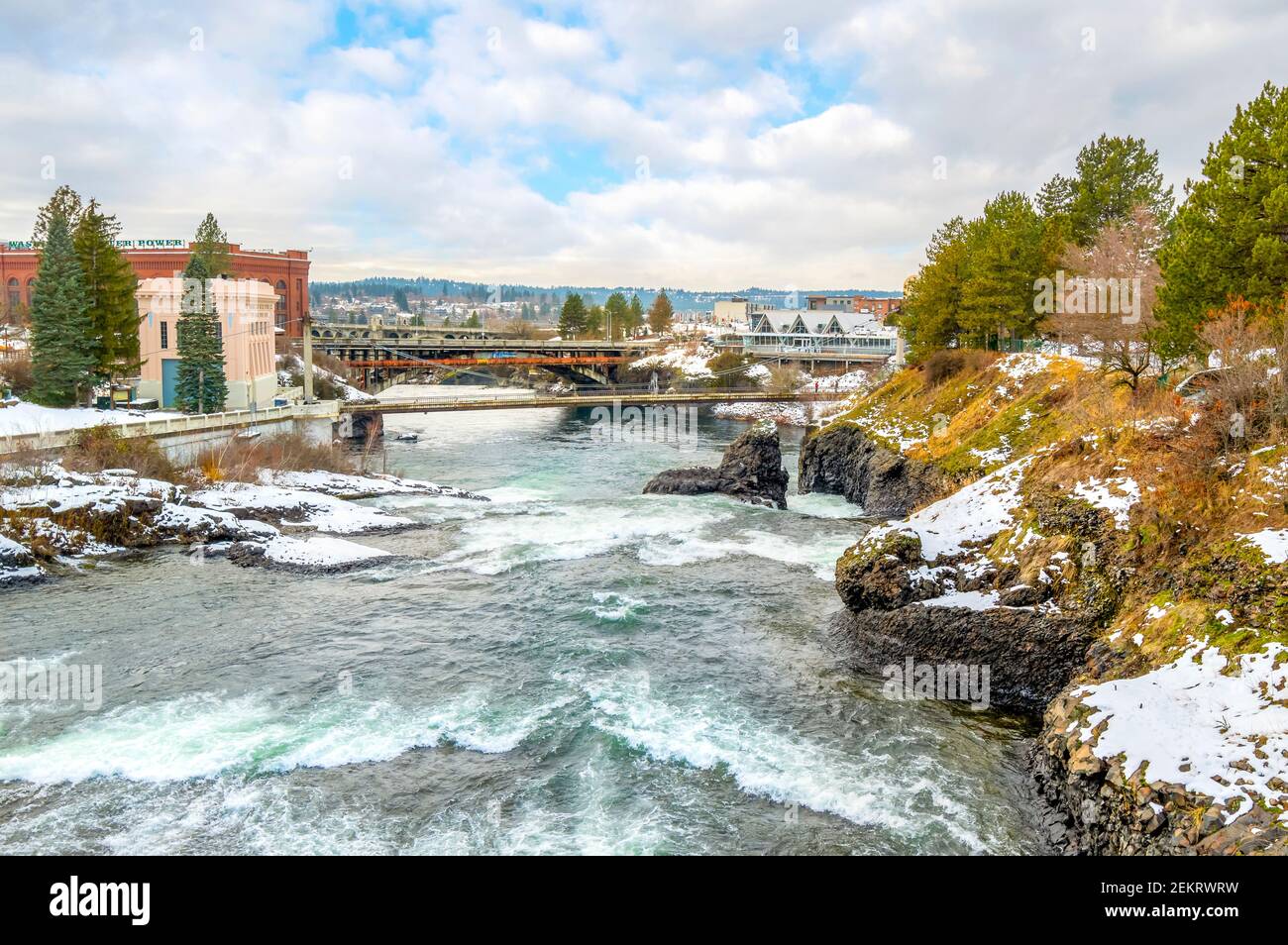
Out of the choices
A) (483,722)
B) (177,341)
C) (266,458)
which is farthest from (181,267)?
(483,722)

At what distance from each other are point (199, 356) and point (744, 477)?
115 feet

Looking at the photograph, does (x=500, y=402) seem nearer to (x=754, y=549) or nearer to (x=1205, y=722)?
→ (x=754, y=549)

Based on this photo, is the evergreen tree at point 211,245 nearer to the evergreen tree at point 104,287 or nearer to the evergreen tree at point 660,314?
the evergreen tree at point 104,287

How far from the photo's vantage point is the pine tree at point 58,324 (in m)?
46.0

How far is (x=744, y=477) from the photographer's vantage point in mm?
46031

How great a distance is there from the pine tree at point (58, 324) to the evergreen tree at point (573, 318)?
10623 cm

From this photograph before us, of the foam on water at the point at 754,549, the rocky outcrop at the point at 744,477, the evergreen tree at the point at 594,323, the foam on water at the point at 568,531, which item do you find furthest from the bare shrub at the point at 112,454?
the evergreen tree at the point at 594,323

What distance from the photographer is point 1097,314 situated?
4200 centimetres
